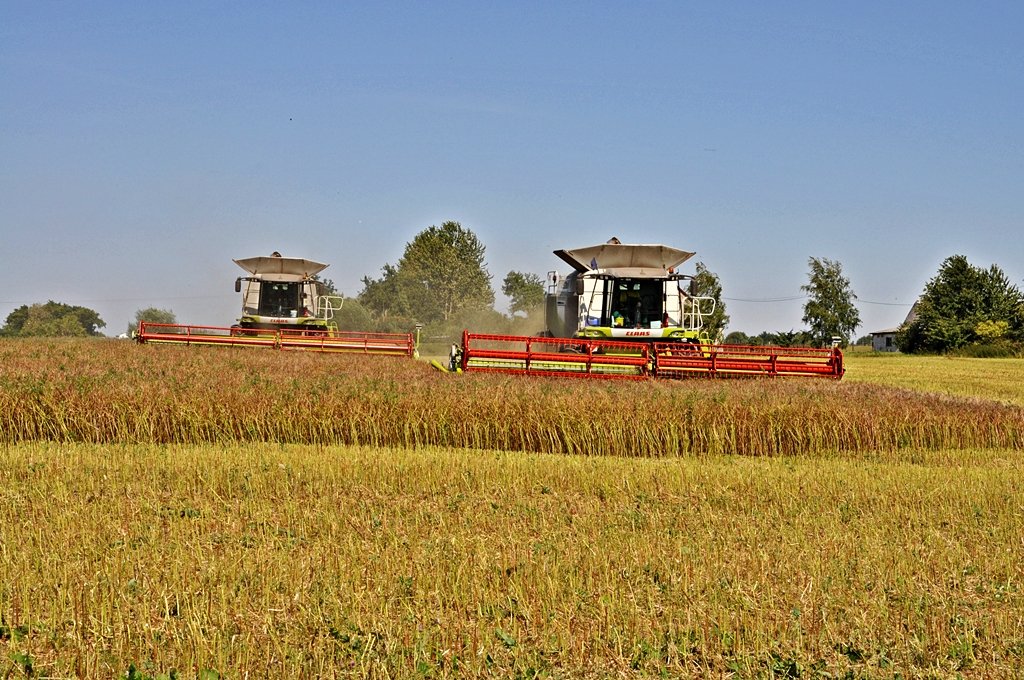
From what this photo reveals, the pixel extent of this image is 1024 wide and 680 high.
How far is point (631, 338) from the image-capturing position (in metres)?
18.3

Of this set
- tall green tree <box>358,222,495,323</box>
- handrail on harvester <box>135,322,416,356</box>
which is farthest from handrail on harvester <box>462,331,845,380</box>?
tall green tree <box>358,222,495,323</box>

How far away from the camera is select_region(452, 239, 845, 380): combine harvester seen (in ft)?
52.5

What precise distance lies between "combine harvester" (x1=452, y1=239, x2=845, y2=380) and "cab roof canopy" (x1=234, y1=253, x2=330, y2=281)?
710 cm

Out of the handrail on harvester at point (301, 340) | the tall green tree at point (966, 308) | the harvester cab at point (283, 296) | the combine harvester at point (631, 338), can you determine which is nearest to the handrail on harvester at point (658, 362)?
the combine harvester at point (631, 338)

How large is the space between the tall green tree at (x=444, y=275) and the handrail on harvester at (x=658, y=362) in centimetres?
6718

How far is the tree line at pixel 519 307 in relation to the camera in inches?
2108

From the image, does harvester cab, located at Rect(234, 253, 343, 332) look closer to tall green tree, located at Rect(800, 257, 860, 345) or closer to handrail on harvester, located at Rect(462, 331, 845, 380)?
handrail on harvester, located at Rect(462, 331, 845, 380)

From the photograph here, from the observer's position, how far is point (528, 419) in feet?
38.7

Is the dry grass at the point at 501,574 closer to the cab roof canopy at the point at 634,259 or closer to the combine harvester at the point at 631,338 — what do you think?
the combine harvester at the point at 631,338

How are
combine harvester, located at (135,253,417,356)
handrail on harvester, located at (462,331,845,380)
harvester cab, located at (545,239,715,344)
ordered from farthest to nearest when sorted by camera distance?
combine harvester, located at (135,253,417,356) → harvester cab, located at (545,239,715,344) → handrail on harvester, located at (462,331,845,380)

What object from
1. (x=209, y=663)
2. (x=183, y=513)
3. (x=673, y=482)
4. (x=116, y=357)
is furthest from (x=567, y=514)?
(x=116, y=357)

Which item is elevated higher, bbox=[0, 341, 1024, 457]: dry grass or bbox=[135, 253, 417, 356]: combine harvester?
bbox=[135, 253, 417, 356]: combine harvester

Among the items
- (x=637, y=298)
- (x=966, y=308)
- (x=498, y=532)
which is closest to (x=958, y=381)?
(x=637, y=298)

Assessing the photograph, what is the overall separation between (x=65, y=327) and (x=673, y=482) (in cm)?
8716
